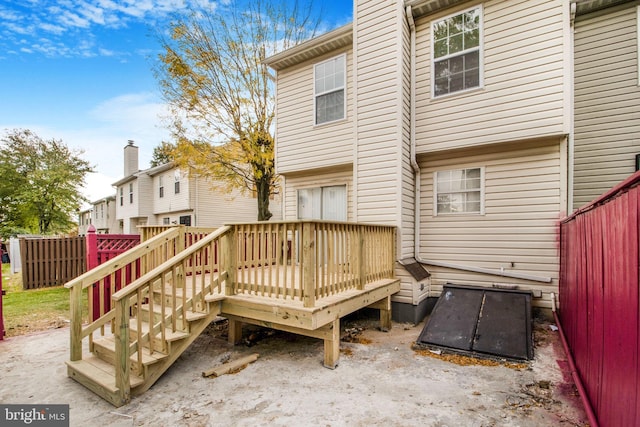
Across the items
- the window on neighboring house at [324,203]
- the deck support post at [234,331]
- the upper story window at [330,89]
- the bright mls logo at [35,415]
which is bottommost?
the bright mls logo at [35,415]

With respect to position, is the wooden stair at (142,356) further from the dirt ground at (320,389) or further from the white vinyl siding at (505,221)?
the white vinyl siding at (505,221)

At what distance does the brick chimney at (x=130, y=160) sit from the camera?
2192cm

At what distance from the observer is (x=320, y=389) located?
11.4 feet

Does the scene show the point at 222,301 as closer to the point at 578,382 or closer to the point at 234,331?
the point at 234,331

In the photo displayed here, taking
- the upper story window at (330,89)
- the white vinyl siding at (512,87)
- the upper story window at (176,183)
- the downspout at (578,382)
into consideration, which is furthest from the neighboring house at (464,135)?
the upper story window at (176,183)

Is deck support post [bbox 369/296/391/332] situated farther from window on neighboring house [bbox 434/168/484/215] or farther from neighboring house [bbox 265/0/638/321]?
window on neighboring house [bbox 434/168/484/215]

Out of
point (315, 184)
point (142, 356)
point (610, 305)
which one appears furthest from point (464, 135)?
point (142, 356)

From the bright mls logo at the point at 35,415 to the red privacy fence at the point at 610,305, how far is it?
4.36m

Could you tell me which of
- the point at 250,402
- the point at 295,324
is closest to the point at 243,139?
the point at 295,324

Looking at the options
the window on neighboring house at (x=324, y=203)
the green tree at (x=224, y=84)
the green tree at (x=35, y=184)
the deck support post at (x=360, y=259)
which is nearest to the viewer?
the deck support post at (x=360, y=259)

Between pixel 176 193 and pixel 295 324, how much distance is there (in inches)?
659

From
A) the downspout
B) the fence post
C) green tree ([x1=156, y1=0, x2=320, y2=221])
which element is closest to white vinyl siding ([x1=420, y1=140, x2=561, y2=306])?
the downspout

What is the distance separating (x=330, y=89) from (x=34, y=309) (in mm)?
8295

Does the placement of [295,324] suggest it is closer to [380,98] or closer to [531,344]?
[531,344]
